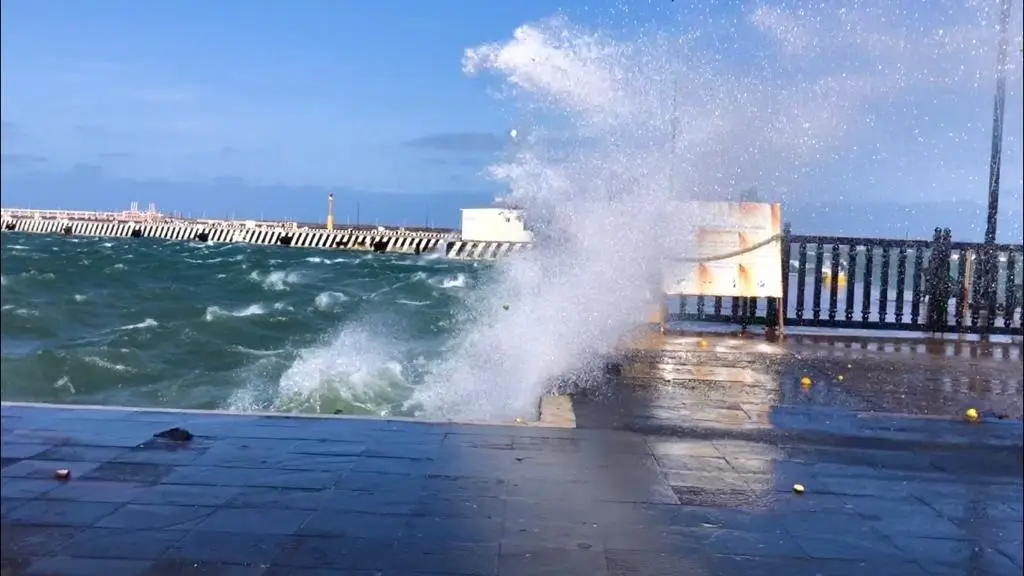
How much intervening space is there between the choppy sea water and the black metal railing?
4602mm

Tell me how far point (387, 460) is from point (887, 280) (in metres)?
7.30

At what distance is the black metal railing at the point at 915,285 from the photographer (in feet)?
31.0

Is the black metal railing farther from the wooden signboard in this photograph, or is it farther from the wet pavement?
the wet pavement

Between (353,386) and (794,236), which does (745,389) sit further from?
(353,386)

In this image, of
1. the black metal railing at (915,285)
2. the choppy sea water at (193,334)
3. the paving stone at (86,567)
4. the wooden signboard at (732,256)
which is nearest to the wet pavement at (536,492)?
the paving stone at (86,567)

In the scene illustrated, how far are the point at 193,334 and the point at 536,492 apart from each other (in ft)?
44.6

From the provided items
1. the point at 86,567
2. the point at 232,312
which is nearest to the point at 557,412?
the point at 86,567

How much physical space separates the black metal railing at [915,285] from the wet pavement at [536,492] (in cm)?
353

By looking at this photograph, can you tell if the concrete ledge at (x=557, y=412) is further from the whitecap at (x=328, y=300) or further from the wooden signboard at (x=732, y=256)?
the whitecap at (x=328, y=300)

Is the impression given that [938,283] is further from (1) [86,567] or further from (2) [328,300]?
(2) [328,300]

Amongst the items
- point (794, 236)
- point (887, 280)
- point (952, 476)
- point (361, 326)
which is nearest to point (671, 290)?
point (794, 236)

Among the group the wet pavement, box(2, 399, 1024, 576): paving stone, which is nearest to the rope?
the wet pavement

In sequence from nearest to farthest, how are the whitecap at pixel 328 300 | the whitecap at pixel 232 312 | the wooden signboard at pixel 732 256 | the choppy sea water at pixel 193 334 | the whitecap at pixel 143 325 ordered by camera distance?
the choppy sea water at pixel 193 334 < the wooden signboard at pixel 732 256 < the whitecap at pixel 143 325 < the whitecap at pixel 232 312 < the whitecap at pixel 328 300

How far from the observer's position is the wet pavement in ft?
10.9
